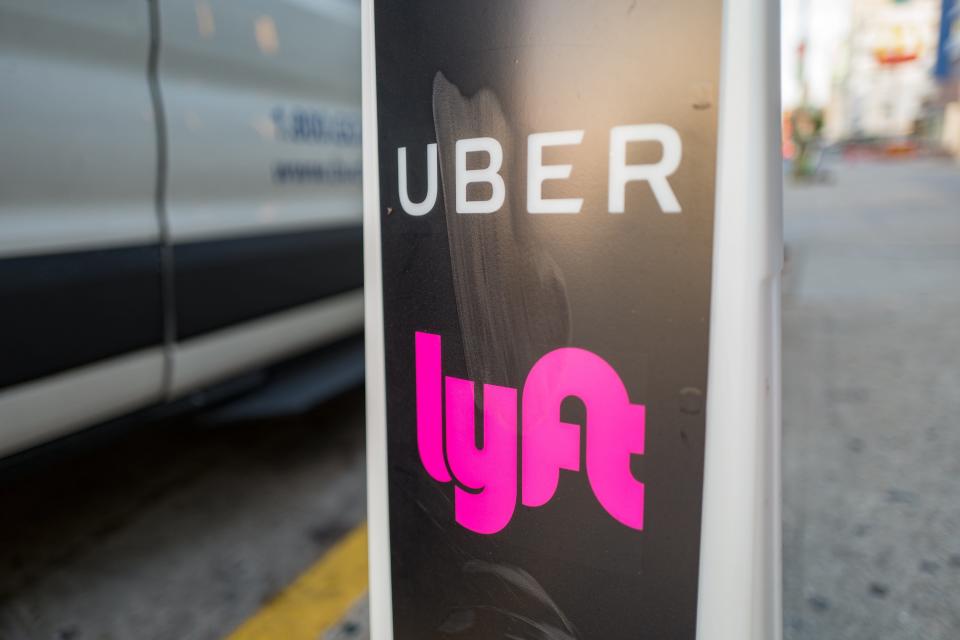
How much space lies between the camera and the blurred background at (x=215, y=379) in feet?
5.33

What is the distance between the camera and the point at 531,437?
3.31ft

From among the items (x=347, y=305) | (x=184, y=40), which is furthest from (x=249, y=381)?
(x=184, y=40)

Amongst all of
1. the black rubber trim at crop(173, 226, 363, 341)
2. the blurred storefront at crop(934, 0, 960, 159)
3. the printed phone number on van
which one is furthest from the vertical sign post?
the blurred storefront at crop(934, 0, 960, 159)

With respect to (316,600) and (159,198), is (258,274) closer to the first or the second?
(159,198)

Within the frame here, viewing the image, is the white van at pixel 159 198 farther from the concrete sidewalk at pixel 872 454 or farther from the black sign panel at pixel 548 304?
the concrete sidewalk at pixel 872 454

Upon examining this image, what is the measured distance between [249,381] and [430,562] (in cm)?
128

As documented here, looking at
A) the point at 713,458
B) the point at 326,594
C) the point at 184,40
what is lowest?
the point at 326,594

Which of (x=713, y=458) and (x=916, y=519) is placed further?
(x=916, y=519)

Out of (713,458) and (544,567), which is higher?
(713,458)

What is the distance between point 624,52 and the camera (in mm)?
871

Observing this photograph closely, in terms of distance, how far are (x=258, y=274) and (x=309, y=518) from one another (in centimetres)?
77

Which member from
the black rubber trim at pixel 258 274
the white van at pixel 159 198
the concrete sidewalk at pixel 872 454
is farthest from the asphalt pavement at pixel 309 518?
the black rubber trim at pixel 258 274

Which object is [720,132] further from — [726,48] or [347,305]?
[347,305]

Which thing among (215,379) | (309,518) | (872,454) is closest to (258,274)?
(215,379)
